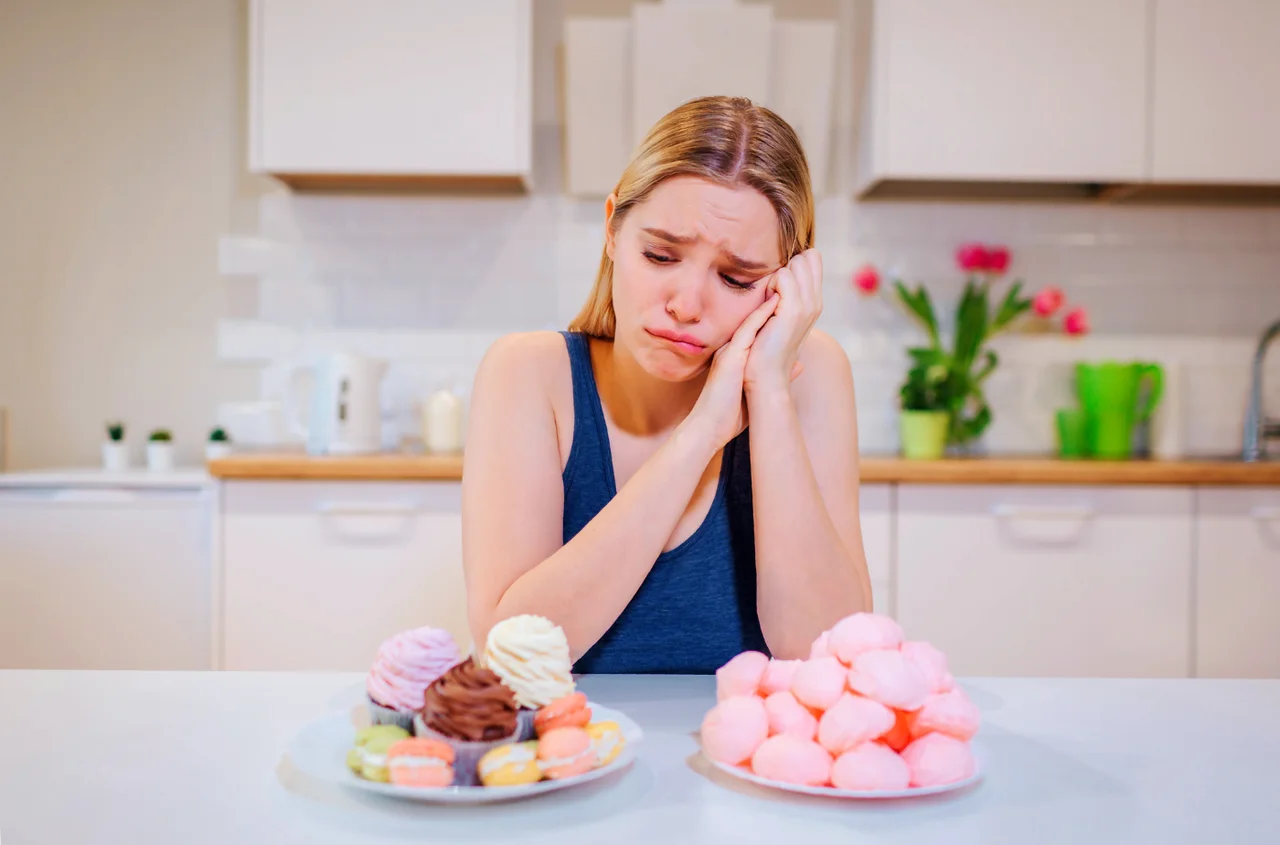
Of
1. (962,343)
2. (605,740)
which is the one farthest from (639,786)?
(962,343)

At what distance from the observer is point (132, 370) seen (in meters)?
2.91

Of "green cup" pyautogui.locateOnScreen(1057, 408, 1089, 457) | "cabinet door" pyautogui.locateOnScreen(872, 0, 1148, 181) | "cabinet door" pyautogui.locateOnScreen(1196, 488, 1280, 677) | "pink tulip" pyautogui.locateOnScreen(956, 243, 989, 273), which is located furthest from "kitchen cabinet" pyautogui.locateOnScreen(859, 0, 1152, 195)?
"cabinet door" pyautogui.locateOnScreen(1196, 488, 1280, 677)

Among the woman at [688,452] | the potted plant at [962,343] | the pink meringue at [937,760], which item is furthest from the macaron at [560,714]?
the potted plant at [962,343]

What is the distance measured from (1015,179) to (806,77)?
62 cm

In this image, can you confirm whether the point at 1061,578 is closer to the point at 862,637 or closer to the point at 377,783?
the point at 862,637

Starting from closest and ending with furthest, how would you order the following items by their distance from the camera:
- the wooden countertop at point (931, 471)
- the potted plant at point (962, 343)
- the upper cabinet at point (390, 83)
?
the wooden countertop at point (931, 471) → the upper cabinet at point (390, 83) → the potted plant at point (962, 343)

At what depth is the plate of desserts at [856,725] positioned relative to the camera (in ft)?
2.01

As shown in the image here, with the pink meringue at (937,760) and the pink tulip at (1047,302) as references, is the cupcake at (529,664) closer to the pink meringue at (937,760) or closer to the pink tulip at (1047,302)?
the pink meringue at (937,760)

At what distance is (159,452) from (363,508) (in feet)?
2.65

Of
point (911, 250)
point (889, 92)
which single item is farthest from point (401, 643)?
point (911, 250)

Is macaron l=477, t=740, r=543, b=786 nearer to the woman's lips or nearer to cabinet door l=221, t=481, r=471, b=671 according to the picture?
the woman's lips

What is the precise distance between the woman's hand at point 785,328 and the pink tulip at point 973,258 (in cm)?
175

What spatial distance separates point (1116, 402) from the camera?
2.75 metres

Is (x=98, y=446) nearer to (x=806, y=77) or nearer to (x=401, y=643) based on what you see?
(x=806, y=77)
